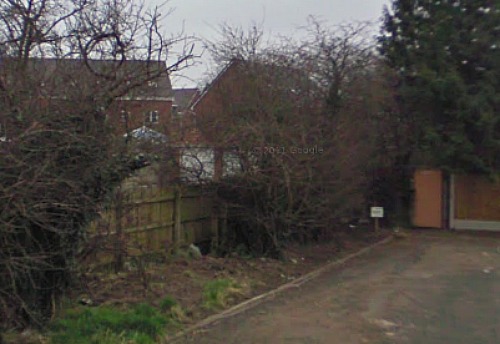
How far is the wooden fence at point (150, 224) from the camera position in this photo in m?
7.66

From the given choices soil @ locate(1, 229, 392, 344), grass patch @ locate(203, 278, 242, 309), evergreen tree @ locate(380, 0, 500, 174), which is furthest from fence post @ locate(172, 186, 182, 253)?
evergreen tree @ locate(380, 0, 500, 174)

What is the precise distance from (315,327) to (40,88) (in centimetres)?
432

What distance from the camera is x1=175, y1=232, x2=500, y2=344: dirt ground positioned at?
7.12 metres

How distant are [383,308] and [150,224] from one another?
14.6 ft

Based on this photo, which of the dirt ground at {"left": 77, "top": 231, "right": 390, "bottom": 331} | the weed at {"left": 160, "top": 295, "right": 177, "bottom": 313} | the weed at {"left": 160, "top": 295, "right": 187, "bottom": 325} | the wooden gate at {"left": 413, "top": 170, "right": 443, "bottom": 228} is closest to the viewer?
the weed at {"left": 160, "top": 295, "right": 187, "bottom": 325}

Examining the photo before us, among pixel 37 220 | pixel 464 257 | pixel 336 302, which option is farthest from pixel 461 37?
pixel 37 220

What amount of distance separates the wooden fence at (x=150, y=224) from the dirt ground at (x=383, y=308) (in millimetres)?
1690

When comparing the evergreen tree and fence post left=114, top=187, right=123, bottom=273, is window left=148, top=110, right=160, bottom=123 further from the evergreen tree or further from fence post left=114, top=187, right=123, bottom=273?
the evergreen tree

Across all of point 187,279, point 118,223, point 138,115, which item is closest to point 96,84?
point 138,115

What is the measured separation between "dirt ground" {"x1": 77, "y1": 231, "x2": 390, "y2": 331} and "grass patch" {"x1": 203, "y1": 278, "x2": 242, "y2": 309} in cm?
6

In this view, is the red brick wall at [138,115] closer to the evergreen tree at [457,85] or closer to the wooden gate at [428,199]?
the evergreen tree at [457,85]

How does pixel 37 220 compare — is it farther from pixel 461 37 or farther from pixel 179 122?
pixel 461 37

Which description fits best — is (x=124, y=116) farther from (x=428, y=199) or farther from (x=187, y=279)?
(x=428, y=199)

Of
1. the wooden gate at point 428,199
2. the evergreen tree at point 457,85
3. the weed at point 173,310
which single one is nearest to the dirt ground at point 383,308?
the weed at point 173,310
